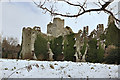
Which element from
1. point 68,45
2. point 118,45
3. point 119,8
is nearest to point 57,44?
point 68,45

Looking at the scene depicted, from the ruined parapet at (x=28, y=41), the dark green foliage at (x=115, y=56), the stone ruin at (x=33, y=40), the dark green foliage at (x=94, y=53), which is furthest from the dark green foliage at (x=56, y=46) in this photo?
the dark green foliage at (x=115, y=56)

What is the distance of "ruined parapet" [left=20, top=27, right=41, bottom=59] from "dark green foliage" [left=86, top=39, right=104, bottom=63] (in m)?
6.41

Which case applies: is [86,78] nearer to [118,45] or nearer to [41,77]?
[41,77]

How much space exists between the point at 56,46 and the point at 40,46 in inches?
74.5

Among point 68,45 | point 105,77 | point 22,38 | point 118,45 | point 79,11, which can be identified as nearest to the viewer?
point 79,11

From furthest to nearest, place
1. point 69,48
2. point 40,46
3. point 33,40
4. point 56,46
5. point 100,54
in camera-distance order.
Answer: point 33,40
point 56,46
point 40,46
point 69,48
point 100,54

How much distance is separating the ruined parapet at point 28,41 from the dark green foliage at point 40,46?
56 cm

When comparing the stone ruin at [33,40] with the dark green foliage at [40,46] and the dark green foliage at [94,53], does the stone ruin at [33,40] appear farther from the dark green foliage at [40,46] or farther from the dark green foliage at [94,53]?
the dark green foliage at [94,53]

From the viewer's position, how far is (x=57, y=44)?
17.8 meters

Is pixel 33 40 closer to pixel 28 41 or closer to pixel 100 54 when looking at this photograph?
pixel 28 41

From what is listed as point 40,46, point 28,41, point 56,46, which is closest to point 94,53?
point 56,46

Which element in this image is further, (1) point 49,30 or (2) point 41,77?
(1) point 49,30

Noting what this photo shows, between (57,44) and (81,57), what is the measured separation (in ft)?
10.5

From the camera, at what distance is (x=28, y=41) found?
1819 centimetres
